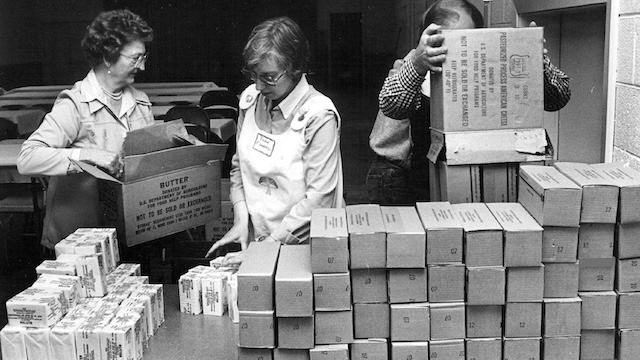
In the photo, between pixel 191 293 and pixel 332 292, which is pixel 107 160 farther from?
pixel 332 292

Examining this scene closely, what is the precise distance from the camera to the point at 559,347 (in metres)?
1.92

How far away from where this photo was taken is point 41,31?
4121 millimetres

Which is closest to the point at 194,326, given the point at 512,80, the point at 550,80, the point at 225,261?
the point at 225,261

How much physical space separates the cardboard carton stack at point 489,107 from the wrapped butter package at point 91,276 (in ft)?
3.89

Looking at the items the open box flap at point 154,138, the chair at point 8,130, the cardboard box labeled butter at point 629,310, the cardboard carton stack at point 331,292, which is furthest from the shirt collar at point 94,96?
the chair at point 8,130

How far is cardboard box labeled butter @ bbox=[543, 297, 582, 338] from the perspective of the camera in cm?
190

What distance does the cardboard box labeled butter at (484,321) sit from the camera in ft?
6.24

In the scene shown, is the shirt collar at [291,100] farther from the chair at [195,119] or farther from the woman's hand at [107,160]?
the chair at [195,119]

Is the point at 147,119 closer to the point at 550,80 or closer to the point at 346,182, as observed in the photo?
the point at 346,182

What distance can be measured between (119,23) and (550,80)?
1784 mm

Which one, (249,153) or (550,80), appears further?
(249,153)

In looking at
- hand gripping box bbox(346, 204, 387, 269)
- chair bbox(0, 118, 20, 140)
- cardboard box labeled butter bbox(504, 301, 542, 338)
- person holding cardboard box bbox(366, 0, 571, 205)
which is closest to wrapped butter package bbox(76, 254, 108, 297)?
hand gripping box bbox(346, 204, 387, 269)

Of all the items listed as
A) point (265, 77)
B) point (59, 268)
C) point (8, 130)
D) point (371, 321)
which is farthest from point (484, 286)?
point (8, 130)

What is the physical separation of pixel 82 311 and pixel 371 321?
92 cm
